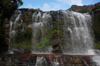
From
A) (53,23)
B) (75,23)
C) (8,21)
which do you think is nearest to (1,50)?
(8,21)

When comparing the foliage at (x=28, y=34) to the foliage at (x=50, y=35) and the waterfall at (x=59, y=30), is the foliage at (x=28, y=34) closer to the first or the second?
the waterfall at (x=59, y=30)

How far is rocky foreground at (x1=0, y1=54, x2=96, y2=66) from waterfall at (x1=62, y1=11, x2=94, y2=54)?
4884 millimetres

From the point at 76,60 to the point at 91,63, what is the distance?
82cm

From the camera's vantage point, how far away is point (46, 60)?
5.77 meters

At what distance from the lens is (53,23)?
11680 millimetres

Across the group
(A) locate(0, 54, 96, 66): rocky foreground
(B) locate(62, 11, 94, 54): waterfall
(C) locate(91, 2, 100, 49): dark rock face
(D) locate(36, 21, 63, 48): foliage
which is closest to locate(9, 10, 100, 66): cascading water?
(B) locate(62, 11, 94, 54): waterfall

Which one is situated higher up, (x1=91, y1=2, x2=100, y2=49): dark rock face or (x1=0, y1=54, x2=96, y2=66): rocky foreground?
(x1=91, y1=2, x2=100, y2=49): dark rock face

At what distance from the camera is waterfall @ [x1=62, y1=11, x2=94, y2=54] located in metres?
10.9

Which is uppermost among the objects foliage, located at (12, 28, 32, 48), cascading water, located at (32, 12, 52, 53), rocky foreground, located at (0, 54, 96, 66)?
cascading water, located at (32, 12, 52, 53)

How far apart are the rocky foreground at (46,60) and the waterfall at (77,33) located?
16.0ft

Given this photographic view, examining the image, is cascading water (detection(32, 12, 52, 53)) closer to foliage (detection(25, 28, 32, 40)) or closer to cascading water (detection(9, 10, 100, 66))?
cascading water (detection(9, 10, 100, 66))

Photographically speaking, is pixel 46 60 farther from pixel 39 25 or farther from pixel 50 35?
pixel 39 25

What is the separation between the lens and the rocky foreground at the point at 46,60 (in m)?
5.62

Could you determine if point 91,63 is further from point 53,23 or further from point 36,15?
point 36,15
